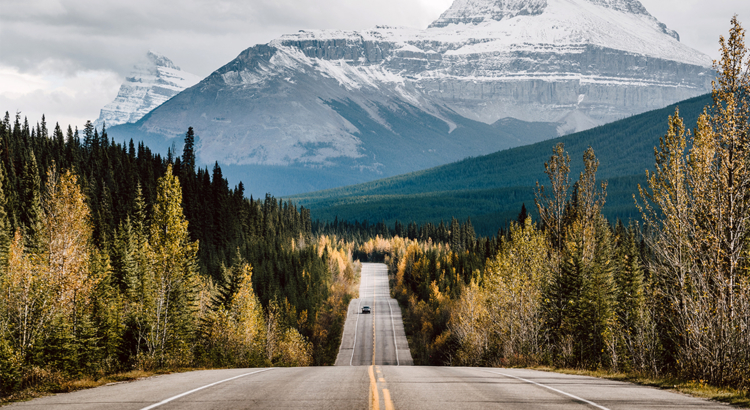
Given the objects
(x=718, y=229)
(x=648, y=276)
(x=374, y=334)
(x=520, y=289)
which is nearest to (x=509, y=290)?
(x=520, y=289)

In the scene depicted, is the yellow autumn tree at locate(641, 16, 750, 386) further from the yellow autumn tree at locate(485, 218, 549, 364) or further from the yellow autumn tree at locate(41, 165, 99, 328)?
the yellow autumn tree at locate(41, 165, 99, 328)

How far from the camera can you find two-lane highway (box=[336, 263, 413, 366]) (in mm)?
87438

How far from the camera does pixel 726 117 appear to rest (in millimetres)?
20844

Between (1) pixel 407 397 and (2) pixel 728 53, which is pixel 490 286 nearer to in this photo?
(2) pixel 728 53

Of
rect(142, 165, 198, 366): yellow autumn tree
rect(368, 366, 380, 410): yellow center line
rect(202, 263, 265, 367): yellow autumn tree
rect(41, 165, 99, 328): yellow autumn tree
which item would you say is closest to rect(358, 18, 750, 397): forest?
rect(368, 366, 380, 410): yellow center line

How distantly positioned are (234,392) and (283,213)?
539 feet

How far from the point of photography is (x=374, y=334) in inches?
4031

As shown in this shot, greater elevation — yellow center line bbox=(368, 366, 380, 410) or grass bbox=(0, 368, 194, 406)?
yellow center line bbox=(368, 366, 380, 410)

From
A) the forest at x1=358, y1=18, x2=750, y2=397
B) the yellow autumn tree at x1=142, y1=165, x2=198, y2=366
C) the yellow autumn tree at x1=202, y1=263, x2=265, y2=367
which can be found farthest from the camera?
the yellow autumn tree at x1=202, y1=263, x2=265, y2=367

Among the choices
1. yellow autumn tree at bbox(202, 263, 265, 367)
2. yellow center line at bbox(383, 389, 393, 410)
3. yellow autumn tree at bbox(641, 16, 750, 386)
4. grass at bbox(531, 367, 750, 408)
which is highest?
yellow autumn tree at bbox(641, 16, 750, 386)

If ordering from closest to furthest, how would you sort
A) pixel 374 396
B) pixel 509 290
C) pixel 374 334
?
1. pixel 374 396
2. pixel 509 290
3. pixel 374 334

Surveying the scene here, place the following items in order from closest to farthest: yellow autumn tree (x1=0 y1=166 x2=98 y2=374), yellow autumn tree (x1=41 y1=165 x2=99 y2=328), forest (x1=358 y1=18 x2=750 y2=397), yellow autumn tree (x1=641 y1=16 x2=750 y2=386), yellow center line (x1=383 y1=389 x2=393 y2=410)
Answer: yellow center line (x1=383 y1=389 x2=393 y2=410) → yellow autumn tree (x1=641 y1=16 x2=750 y2=386) → forest (x1=358 y1=18 x2=750 y2=397) → yellow autumn tree (x1=0 y1=166 x2=98 y2=374) → yellow autumn tree (x1=41 y1=165 x2=99 y2=328)

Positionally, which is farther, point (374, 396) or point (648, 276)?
point (648, 276)

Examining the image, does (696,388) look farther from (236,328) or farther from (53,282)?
(236,328)
